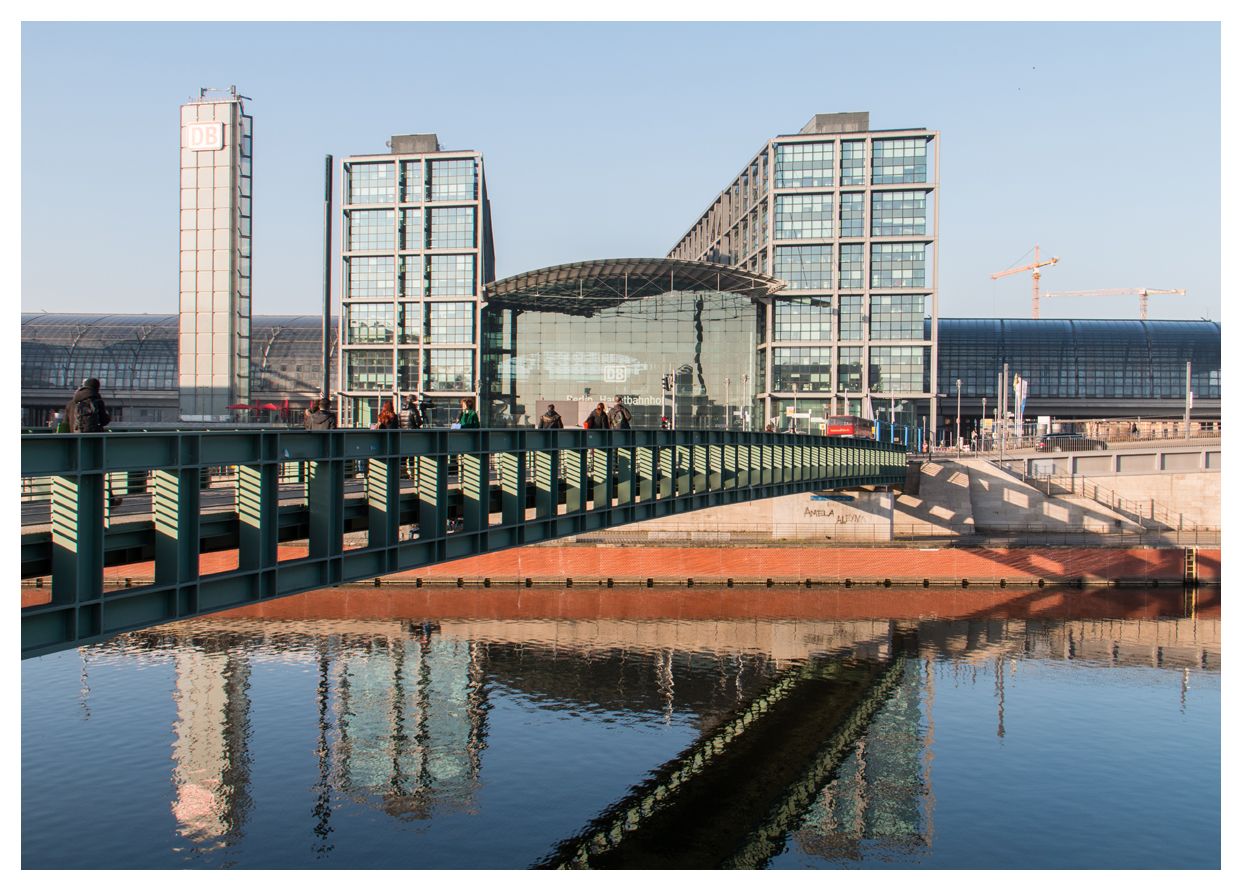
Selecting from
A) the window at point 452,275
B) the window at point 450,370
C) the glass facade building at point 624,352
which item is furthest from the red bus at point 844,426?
the window at point 452,275

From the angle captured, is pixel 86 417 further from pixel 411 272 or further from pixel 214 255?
pixel 411 272

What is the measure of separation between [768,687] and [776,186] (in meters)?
66.4

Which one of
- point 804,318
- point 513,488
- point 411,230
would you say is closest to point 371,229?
point 411,230

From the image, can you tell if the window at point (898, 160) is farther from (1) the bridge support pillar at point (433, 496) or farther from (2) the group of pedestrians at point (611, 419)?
(1) the bridge support pillar at point (433, 496)

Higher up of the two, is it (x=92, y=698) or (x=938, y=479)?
(x=938, y=479)

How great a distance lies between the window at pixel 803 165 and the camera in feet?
298

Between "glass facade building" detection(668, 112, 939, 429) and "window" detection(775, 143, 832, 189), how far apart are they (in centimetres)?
10

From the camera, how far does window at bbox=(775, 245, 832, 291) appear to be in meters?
91.6

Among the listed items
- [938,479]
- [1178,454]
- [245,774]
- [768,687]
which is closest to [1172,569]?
[1178,454]

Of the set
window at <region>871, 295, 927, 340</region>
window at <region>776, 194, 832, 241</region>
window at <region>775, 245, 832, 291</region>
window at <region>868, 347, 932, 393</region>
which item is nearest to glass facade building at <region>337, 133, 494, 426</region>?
window at <region>776, 194, 832, 241</region>

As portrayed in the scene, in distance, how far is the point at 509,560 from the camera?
57.3 m

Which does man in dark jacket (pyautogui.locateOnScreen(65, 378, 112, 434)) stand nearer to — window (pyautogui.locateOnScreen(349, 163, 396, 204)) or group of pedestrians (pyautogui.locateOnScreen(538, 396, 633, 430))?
group of pedestrians (pyautogui.locateOnScreen(538, 396, 633, 430))

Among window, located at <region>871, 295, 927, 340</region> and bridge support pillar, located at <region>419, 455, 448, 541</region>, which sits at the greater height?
window, located at <region>871, 295, 927, 340</region>

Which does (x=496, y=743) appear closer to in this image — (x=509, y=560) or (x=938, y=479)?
(x=509, y=560)
